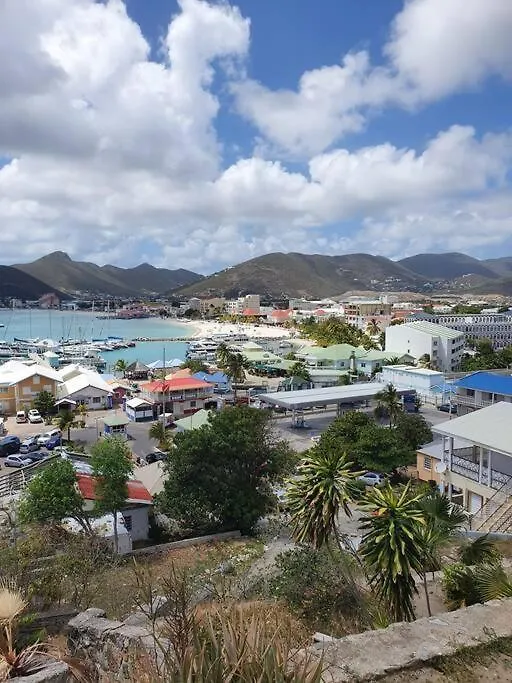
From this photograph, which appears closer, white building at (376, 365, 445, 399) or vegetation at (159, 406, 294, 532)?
vegetation at (159, 406, 294, 532)

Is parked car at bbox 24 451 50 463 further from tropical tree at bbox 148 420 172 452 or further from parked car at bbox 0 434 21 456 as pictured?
tropical tree at bbox 148 420 172 452

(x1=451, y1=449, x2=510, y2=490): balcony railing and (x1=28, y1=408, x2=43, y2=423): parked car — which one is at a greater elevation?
(x1=451, y1=449, x2=510, y2=490): balcony railing

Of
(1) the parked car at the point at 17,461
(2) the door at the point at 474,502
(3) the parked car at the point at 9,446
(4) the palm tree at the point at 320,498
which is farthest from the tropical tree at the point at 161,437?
(4) the palm tree at the point at 320,498

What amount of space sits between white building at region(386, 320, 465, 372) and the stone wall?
61035 mm

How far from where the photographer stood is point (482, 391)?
30.8m

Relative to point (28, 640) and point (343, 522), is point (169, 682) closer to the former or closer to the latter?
point (28, 640)

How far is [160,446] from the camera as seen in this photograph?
3156 centimetres

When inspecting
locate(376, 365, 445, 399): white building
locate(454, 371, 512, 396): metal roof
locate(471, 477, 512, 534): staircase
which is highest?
locate(454, 371, 512, 396): metal roof

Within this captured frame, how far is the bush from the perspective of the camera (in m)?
9.72

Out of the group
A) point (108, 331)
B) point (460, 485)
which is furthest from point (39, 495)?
point (108, 331)

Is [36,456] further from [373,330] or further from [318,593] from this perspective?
[373,330]

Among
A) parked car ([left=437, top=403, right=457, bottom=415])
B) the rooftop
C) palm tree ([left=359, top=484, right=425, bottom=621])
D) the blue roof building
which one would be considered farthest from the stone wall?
the rooftop

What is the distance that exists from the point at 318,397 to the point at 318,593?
26.2m

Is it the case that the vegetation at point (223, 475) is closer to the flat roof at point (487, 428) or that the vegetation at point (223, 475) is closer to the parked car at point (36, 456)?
the flat roof at point (487, 428)
